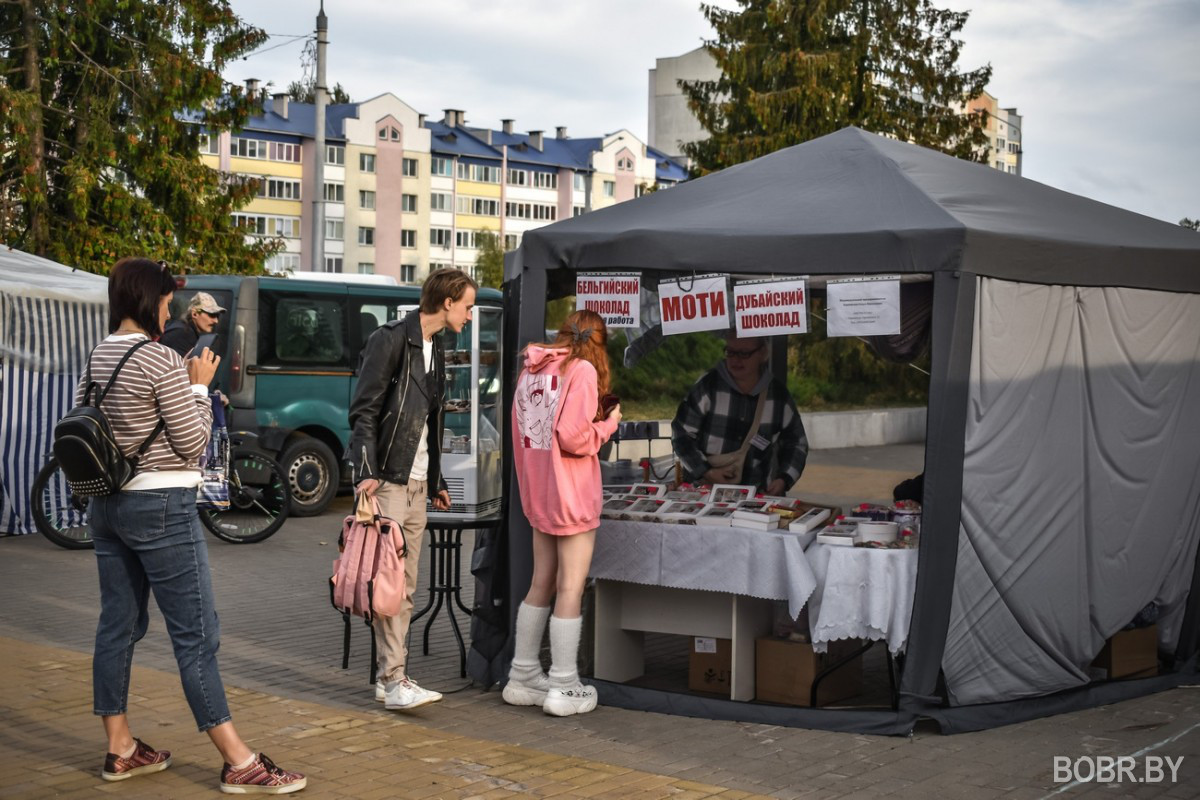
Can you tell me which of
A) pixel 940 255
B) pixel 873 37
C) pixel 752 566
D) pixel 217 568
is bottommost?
pixel 217 568

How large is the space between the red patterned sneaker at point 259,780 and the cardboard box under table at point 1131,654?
14.1ft

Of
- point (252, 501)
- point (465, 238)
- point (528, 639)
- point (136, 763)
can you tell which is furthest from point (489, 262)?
point (136, 763)

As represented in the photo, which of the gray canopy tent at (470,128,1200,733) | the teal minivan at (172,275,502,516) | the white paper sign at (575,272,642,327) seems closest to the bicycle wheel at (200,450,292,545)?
the teal minivan at (172,275,502,516)

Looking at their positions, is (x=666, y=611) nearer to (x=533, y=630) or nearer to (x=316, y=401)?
(x=533, y=630)

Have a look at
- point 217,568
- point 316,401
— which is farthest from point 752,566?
point 316,401

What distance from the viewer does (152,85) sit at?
821 inches

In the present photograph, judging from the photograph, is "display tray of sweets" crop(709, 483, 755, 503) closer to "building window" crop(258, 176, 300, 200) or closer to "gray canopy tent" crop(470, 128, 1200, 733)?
"gray canopy tent" crop(470, 128, 1200, 733)

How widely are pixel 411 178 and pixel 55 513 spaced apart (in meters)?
84.1

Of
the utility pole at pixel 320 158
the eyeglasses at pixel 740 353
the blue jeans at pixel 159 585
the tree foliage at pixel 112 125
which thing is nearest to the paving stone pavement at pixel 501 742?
the blue jeans at pixel 159 585

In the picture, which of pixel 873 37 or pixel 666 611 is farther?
pixel 873 37

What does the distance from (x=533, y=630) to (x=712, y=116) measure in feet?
99.5

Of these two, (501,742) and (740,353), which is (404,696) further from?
(740,353)

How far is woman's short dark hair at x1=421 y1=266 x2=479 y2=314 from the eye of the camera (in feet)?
22.2

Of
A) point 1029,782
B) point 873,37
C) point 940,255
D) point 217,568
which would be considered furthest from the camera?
point 873,37
